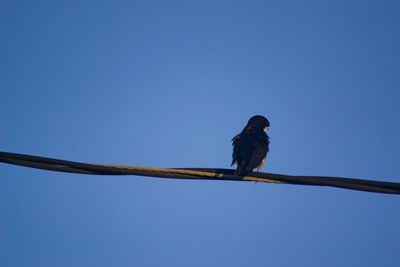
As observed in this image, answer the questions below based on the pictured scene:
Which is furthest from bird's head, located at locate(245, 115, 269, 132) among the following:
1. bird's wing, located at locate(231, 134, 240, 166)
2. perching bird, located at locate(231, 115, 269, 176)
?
bird's wing, located at locate(231, 134, 240, 166)

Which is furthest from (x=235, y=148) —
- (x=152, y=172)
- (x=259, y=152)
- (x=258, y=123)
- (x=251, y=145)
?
(x=152, y=172)

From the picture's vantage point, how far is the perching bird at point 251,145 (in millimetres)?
6051

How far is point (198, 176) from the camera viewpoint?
3.51 m

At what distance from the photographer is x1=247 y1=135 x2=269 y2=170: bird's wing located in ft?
20.1

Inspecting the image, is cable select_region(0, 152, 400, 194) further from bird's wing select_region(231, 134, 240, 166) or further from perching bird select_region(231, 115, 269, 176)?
bird's wing select_region(231, 134, 240, 166)

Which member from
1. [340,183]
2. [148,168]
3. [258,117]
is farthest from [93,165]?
[258,117]

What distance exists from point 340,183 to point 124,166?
81.8 inches

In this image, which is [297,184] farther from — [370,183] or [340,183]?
[370,183]

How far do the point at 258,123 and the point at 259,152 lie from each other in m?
1.68

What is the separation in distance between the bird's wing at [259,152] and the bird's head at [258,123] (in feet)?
2.07

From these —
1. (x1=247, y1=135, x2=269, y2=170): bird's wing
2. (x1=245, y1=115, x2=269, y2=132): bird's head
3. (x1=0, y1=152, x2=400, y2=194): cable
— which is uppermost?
(x1=245, y1=115, x2=269, y2=132): bird's head

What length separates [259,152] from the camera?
21.6ft

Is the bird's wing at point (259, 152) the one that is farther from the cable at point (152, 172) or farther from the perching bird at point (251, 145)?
the cable at point (152, 172)

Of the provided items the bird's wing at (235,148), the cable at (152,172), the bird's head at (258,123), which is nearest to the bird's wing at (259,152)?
the bird's wing at (235,148)
